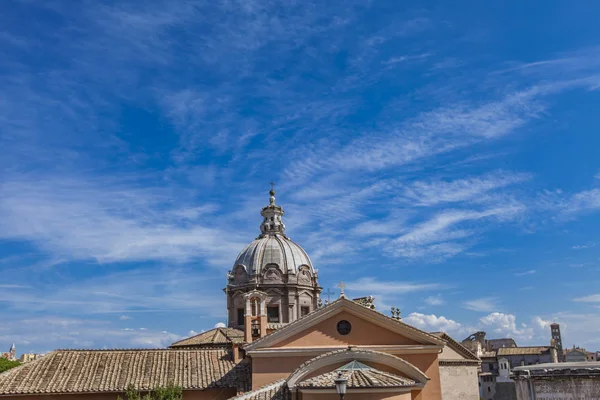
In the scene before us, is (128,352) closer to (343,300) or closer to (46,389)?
(46,389)

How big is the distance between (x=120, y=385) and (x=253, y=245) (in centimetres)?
2453

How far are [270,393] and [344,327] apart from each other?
505 cm

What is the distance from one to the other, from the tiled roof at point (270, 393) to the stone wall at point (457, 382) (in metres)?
26.1

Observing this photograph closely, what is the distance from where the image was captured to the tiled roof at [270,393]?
1024 inches

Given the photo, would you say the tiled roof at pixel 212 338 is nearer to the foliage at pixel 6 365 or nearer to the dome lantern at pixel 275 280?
the dome lantern at pixel 275 280

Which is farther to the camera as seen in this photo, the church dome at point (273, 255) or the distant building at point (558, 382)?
the church dome at point (273, 255)

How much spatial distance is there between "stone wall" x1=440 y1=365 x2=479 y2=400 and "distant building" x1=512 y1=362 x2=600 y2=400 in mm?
35390

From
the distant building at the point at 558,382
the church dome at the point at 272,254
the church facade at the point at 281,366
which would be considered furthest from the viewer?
the church dome at the point at 272,254

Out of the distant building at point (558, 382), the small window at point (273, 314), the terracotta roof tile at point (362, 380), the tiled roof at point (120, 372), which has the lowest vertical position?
the distant building at point (558, 382)

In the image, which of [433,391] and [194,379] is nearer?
[433,391]

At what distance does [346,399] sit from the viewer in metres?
23.3

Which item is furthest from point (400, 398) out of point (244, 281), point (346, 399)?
point (244, 281)

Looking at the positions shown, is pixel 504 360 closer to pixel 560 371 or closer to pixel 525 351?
pixel 525 351

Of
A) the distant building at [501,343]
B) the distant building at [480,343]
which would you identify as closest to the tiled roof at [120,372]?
the distant building at [480,343]
